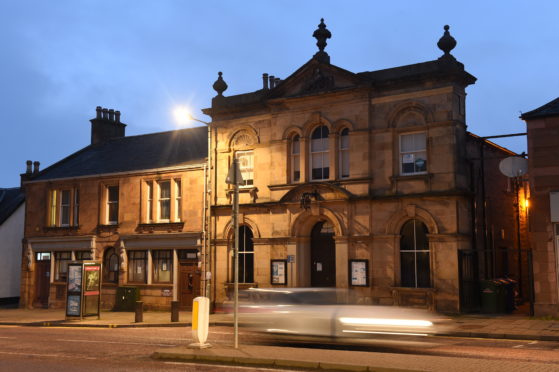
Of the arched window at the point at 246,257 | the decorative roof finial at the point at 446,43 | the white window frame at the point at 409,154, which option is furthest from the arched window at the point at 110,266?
the decorative roof finial at the point at 446,43

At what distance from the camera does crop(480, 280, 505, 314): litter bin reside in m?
23.0

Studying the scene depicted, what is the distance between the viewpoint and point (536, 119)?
22422mm

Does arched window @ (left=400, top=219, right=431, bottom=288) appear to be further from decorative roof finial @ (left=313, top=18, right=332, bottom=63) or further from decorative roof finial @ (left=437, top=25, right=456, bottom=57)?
decorative roof finial @ (left=313, top=18, right=332, bottom=63)

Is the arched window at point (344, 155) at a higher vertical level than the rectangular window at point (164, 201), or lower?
higher

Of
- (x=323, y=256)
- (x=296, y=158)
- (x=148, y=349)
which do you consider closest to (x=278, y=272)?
(x=323, y=256)

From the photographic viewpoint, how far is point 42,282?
34656mm

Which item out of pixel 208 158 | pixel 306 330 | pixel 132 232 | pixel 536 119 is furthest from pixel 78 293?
pixel 536 119

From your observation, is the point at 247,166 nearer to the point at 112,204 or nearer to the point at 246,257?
the point at 246,257

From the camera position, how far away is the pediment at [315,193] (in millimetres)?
25734

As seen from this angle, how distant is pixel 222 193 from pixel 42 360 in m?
16.0

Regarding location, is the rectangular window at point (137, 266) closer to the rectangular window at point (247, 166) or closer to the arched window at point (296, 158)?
the rectangular window at point (247, 166)

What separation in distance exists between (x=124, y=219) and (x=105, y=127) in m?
9.30

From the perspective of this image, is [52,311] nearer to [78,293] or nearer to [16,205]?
[78,293]

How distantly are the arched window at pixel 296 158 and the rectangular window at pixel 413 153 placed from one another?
14.8ft
